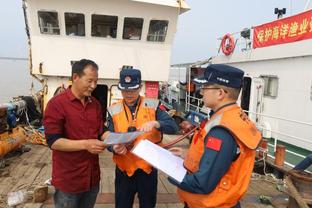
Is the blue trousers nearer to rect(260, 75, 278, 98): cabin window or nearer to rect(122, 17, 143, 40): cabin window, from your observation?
rect(260, 75, 278, 98): cabin window

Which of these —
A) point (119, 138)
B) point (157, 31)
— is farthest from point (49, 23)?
point (119, 138)

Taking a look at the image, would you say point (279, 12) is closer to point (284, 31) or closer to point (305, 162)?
point (284, 31)

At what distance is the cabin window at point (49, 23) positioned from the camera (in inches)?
364

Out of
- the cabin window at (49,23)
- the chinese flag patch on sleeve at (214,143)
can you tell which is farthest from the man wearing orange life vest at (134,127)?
the cabin window at (49,23)

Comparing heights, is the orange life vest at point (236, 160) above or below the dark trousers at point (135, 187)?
above

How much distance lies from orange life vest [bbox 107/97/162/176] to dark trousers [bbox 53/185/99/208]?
33cm

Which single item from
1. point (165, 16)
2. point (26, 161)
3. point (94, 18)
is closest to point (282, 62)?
point (165, 16)

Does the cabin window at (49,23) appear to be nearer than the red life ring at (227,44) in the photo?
Yes

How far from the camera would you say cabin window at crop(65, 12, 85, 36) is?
933 cm

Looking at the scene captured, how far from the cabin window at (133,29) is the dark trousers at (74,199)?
725cm

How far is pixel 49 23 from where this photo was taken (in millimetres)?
9398

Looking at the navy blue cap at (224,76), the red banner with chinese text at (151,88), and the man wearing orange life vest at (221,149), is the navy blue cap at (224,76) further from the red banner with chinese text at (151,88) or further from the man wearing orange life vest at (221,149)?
the red banner with chinese text at (151,88)

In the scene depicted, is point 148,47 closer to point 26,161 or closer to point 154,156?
point 26,161

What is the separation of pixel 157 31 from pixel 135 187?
7.26 meters
